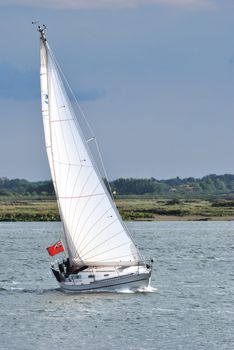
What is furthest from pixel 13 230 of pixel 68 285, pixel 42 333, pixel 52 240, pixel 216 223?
pixel 42 333

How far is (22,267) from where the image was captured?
89688 mm

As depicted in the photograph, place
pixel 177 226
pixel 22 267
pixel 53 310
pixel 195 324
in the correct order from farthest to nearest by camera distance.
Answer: pixel 177 226, pixel 22 267, pixel 53 310, pixel 195 324

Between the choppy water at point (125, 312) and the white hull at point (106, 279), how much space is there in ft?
1.70

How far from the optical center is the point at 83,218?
64000mm

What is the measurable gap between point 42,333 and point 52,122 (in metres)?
14.1

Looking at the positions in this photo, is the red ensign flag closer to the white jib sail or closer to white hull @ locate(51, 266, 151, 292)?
the white jib sail

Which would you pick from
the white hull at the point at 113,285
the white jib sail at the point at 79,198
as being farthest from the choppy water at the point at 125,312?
the white jib sail at the point at 79,198

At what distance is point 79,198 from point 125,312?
7858 millimetres

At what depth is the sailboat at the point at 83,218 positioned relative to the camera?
63.3 m

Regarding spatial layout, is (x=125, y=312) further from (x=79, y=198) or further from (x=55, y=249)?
(x=79, y=198)

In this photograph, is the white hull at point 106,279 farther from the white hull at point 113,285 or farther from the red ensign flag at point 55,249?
the red ensign flag at point 55,249

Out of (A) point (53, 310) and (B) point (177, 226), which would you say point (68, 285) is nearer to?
(A) point (53, 310)

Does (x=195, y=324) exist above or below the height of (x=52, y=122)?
below

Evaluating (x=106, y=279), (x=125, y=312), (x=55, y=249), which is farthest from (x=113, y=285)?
(x=125, y=312)
